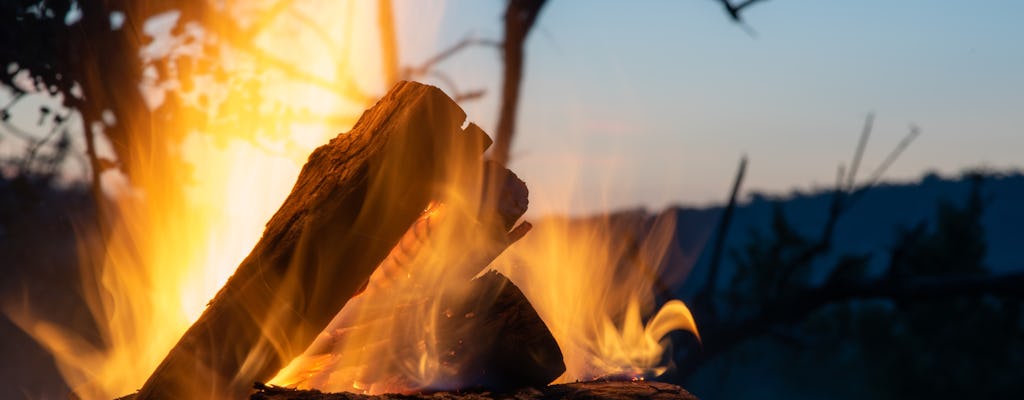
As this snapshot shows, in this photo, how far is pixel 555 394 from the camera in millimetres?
2676

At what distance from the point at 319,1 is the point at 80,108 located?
5.01ft

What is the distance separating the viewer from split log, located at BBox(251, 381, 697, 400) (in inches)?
95.6

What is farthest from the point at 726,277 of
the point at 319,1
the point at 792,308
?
the point at 319,1

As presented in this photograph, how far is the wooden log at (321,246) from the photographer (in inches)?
101

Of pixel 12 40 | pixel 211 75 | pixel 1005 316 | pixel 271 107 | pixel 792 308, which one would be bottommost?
pixel 1005 316

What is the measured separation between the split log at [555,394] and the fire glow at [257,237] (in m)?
0.18

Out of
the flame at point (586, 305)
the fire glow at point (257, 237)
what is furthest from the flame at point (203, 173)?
the flame at point (586, 305)

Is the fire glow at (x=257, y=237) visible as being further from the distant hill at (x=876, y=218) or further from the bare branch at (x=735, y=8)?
the distant hill at (x=876, y=218)

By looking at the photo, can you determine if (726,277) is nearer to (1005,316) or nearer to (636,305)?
(1005,316)

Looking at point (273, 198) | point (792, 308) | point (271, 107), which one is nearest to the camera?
point (273, 198)

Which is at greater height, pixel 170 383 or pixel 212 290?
pixel 212 290

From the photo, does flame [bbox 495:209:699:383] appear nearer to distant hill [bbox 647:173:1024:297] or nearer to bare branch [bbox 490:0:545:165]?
bare branch [bbox 490:0:545:165]

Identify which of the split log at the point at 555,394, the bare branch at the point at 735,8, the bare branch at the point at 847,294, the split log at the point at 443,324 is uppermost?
the bare branch at the point at 735,8

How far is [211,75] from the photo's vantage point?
482 cm
